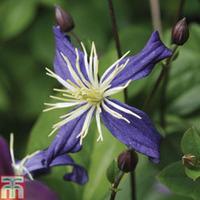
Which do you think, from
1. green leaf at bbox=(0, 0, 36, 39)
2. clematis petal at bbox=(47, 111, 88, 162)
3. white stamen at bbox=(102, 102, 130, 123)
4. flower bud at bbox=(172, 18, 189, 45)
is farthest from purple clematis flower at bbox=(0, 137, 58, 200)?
green leaf at bbox=(0, 0, 36, 39)

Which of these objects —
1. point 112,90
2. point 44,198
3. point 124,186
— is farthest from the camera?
point 124,186

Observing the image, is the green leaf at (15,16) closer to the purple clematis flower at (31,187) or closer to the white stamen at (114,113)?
the purple clematis flower at (31,187)

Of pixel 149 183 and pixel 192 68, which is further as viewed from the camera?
pixel 192 68

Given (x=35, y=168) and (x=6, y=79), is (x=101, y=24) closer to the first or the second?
(x=6, y=79)

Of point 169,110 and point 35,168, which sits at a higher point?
point 169,110

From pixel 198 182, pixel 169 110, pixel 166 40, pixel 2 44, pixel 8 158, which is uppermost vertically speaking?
pixel 2 44

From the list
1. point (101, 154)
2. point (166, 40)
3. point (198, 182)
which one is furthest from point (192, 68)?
point (198, 182)

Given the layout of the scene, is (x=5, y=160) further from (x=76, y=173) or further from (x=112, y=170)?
(x=112, y=170)

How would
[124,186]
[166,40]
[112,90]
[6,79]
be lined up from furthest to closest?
[6,79] < [166,40] < [124,186] < [112,90]
